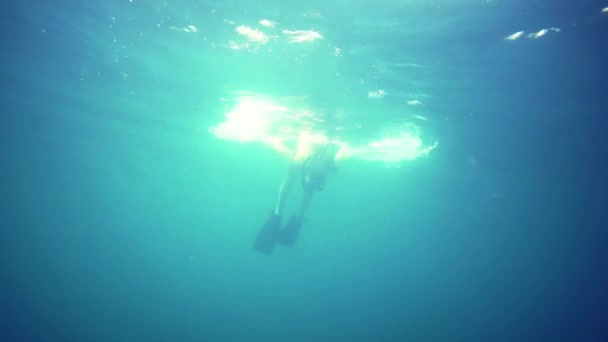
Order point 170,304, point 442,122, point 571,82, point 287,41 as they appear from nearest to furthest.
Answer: point 287,41 → point 571,82 → point 442,122 → point 170,304

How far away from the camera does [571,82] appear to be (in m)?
12.0

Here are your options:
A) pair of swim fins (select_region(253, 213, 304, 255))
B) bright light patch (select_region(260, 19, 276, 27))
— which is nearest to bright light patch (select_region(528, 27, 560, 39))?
bright light patch (select_region(260, 19, 276, 27))

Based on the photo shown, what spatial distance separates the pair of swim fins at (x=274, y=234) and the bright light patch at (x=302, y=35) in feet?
19.6

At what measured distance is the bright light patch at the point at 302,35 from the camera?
10086mm

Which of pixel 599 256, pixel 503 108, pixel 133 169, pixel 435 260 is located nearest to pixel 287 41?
pixel 503 108

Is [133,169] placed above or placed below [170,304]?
above

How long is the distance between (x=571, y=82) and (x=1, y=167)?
173 feet

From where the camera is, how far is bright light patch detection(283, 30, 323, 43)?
10086mm

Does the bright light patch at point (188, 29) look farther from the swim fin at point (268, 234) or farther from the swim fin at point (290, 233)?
the swim fin at point (290, 233)

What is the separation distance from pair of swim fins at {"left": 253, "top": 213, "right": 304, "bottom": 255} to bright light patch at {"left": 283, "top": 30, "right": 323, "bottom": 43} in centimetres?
598

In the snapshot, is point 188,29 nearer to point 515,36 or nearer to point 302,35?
point 302,35

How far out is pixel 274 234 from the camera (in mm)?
12336

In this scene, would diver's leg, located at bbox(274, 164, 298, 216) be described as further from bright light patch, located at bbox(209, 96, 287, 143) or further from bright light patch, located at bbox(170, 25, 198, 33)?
bright light patch, located at bbox(170, 25, 198, 33)

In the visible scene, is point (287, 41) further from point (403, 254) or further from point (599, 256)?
point (403, 254)
